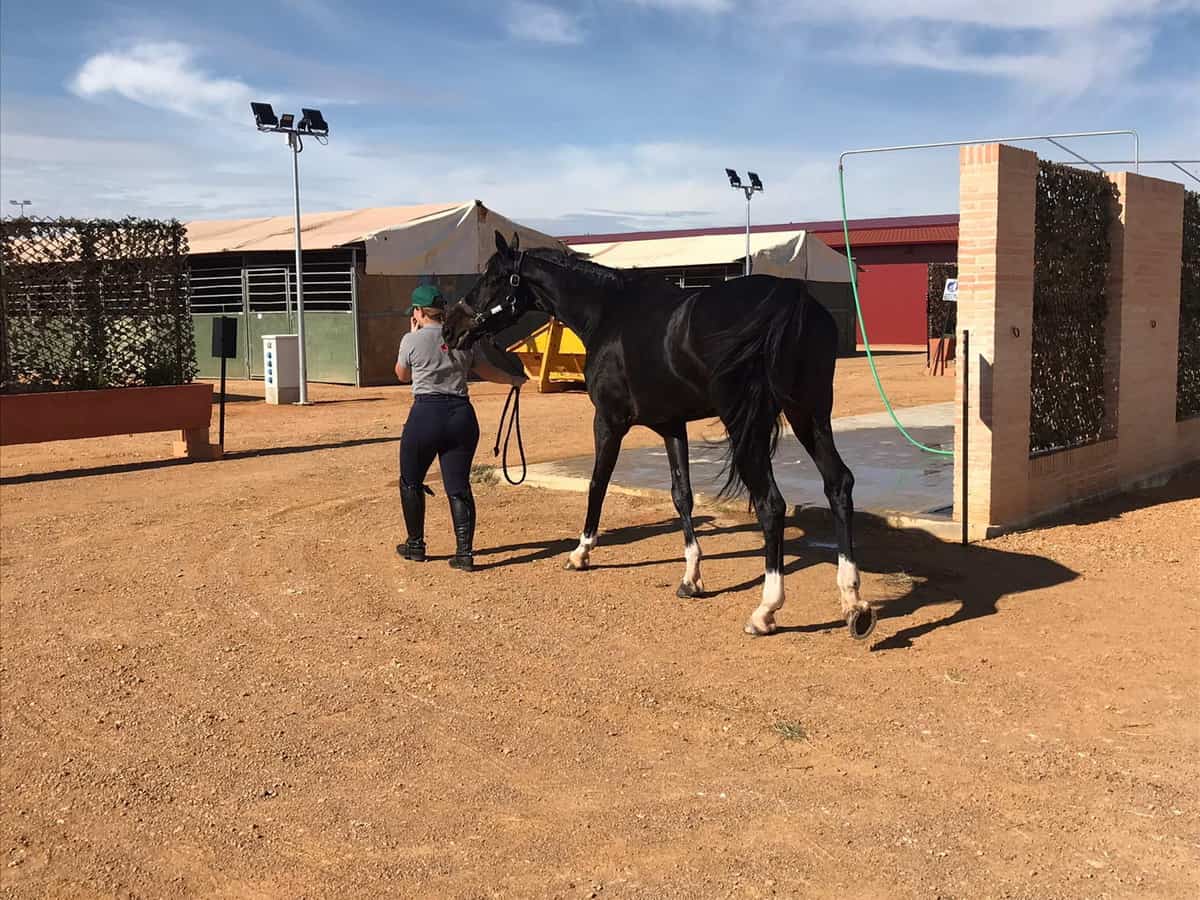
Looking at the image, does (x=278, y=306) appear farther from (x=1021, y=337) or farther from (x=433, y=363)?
(x=1021, y=337)

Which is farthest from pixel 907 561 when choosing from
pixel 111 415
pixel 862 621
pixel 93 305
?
pixel 93 305

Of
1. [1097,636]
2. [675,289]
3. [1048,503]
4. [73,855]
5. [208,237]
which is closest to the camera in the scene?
[73,855]

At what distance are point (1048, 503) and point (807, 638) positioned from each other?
3.44 meters

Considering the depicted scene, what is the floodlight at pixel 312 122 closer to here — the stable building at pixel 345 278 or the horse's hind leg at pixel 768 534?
the stable building at pixel 345 278

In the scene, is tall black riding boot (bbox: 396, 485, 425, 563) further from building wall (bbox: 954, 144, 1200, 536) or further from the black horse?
building wall (bbox: 954, 144, 1200, 536)

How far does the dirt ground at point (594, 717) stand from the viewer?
3.43 meters

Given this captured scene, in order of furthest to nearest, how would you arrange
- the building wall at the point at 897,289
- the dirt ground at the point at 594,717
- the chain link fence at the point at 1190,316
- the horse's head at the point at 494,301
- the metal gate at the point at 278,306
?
1. the building wall at the point at 897,289
2. the metal gate at the point at 278,306
3. the chain link fence at the point at 1190,316
4. the horse's head at the point at 494,301
5. the dirt ground at the point at 594,717

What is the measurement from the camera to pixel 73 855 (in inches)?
141

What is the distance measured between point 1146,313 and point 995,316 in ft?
9.44

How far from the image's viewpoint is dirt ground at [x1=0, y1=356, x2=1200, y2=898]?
11.2ft

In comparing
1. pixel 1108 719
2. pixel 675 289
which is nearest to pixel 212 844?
pixel 1108 719

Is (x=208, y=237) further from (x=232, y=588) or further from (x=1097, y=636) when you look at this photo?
A: (x=1097, y=636)

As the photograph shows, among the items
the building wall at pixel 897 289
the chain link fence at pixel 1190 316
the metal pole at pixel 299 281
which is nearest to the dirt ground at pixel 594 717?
the chain link fence at pixel 1190 316

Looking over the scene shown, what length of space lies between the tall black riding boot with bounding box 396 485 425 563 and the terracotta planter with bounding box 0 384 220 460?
5719mm
